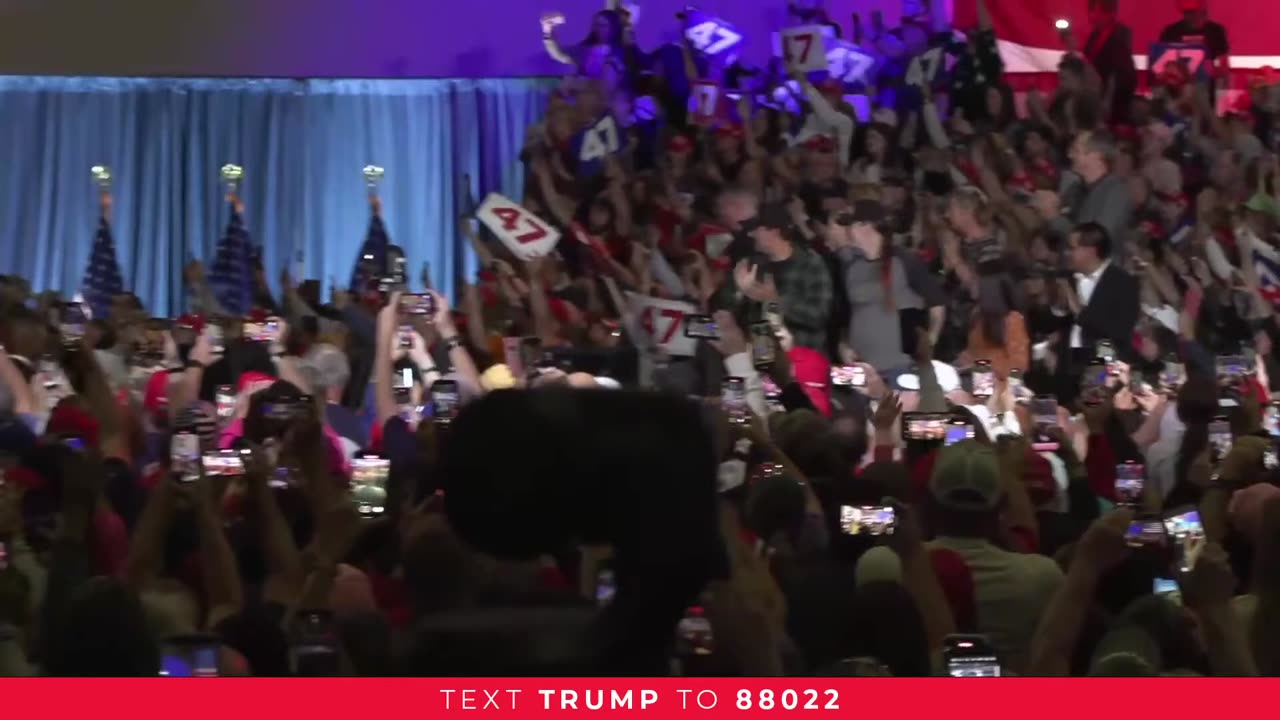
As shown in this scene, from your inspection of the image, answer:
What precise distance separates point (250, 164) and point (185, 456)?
11.4 m

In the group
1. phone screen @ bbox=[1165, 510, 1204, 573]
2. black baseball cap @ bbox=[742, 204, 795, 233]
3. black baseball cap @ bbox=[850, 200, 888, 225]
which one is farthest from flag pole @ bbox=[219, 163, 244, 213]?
phone screen @ bbox=[1165, 510, 1204, 573]

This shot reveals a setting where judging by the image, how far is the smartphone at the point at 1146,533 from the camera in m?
3.65

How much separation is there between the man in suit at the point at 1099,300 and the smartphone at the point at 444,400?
3.50 metres

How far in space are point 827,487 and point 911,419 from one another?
760 mm

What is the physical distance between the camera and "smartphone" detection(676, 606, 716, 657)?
3045 mm

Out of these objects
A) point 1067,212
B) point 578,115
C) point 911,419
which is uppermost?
point 578,115

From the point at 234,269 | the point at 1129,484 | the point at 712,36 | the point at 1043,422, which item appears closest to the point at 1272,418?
the point at 1043,422

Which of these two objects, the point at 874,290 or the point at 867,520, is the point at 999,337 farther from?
the point at 867,520

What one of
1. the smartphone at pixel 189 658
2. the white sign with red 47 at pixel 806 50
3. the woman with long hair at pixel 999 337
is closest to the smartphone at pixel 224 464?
the smartphone at pixel 189 658

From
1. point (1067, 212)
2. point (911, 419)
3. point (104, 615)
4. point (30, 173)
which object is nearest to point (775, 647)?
point (104, 615)

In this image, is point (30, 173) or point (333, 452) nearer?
point (333, 452)
